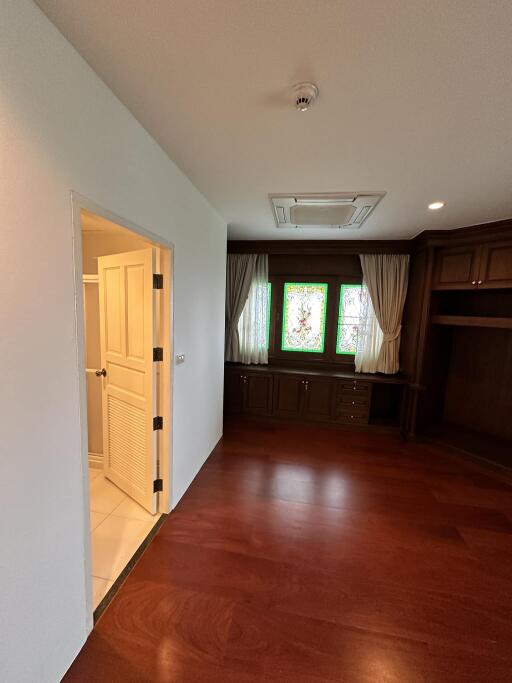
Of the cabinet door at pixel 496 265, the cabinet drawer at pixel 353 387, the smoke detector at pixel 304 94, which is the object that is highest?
the smoke detector at pixel 304 94

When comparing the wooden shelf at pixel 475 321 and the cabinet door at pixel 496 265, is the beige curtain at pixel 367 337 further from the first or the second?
the cabinet door at pixel 496 265

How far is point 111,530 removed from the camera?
6.72ft

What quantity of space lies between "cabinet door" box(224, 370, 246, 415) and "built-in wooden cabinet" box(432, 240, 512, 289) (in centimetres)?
279

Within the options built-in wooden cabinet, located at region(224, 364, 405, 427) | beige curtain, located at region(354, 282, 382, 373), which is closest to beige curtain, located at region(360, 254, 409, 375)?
beige curtain, located at region(354, 282, 382, 373)

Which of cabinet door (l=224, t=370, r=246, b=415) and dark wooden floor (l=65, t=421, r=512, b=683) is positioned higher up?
cabinet door (l=224, t=370, r=246, b=415)

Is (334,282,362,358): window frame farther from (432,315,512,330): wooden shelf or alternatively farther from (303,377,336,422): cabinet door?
(432,315,512,330): wooden shelf

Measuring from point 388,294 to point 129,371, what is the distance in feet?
Result: 11.1

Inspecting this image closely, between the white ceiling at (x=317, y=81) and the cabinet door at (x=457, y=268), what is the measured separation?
1159 millimetres

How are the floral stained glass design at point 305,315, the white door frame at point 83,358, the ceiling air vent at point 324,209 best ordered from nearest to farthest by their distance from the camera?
the white door frame at point 83,358
the ceiling air vent at point 324,209
the floral stained glass design at point 305,315

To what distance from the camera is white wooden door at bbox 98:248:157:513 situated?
6.77 feet

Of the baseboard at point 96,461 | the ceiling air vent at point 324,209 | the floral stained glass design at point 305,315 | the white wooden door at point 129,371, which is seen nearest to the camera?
the white wooden door at point 129,371

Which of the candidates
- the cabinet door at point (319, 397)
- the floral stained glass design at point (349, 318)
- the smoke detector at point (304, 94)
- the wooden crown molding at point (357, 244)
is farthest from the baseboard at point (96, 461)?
the floral stained glass design at point (349, 318)

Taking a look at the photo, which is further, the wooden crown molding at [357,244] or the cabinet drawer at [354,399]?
the cabinet drawer at [354,399]

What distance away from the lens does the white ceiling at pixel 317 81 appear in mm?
953
